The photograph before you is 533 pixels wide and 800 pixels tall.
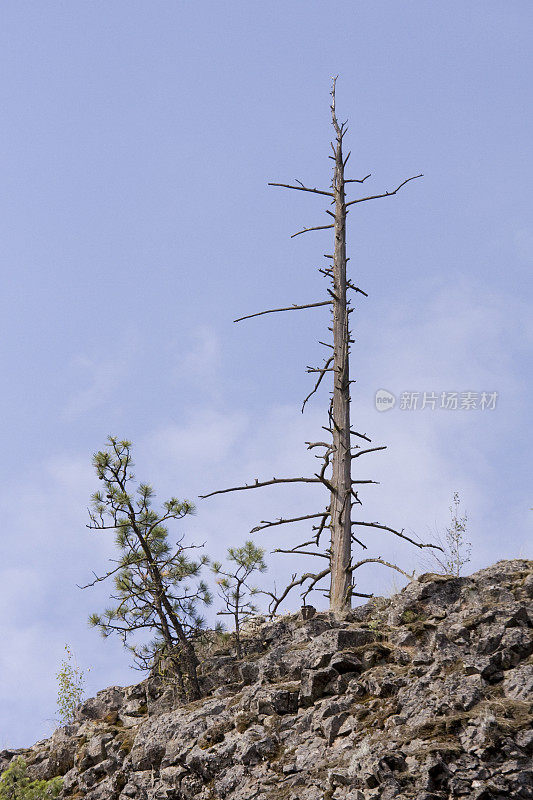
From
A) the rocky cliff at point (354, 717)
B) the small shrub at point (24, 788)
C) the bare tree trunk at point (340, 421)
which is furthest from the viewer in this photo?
the bare tree trunk at point (340, 421)

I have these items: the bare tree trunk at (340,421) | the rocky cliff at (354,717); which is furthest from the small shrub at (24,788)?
the bare tree trunk at (340,421)

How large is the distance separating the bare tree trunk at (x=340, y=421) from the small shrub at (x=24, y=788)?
4408 mm

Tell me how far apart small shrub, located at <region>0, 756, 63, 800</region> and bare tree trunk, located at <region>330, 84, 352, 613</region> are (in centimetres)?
441

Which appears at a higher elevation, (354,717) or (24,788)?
(354,717)

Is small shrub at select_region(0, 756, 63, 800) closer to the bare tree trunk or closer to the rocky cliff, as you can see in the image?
the rocky cliff

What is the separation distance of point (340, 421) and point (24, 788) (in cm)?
676

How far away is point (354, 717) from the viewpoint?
25.6 feet

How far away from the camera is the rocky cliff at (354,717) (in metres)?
6.80

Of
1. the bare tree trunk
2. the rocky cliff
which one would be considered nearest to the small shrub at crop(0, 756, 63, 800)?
the rocky cliff

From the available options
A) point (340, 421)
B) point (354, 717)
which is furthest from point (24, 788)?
point (340, 421)

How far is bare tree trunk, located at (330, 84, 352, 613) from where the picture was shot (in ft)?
40.1

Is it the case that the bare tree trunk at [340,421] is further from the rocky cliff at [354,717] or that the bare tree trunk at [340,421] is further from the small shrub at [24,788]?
the small shrub at [24,788]

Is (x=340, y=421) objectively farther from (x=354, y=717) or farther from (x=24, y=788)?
(x=24, y=788)

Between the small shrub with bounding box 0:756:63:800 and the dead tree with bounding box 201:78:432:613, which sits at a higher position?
the dead tree with bounding box 201:78:432:613
